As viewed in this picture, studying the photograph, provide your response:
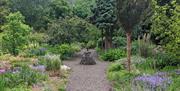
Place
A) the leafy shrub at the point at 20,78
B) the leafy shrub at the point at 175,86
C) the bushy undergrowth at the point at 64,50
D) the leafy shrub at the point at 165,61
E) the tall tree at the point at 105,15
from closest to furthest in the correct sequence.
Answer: the leafy shrub at the point at 175,86, the leafy shrub at the point at 20,78, the leafy shrub at the point at 165,61, the bushy undergrowth at the point at 64,50, the tall tree at the point at 105,15

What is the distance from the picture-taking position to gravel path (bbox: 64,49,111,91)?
555 inches

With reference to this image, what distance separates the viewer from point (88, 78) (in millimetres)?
16594

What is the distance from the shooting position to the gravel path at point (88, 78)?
555 inches

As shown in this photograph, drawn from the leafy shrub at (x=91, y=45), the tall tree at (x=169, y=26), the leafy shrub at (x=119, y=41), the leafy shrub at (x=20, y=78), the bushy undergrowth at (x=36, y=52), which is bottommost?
the leafy shrub at (x=91, y=45)

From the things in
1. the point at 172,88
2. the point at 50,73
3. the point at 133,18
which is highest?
the point at 133,18

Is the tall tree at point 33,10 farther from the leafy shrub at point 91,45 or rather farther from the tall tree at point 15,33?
the tall tree at point 15,33

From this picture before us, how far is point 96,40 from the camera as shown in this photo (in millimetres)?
31781

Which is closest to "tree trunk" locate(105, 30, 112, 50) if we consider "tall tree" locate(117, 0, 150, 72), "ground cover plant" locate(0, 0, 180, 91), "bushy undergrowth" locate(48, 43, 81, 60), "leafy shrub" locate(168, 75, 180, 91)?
"ground cover plant" locate(0, 0, 180, 91)

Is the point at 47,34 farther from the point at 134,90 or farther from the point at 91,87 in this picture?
the point at 134,90

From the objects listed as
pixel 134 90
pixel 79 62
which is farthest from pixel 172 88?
pixel 79 62

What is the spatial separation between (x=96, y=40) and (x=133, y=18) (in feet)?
53.4

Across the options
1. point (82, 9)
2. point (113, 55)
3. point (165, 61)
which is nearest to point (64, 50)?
point (113, 55)

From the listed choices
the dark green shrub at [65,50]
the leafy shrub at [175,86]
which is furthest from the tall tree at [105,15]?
the leafy shrub at [175,86]

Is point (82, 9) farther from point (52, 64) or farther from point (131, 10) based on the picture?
point (131, 10)
